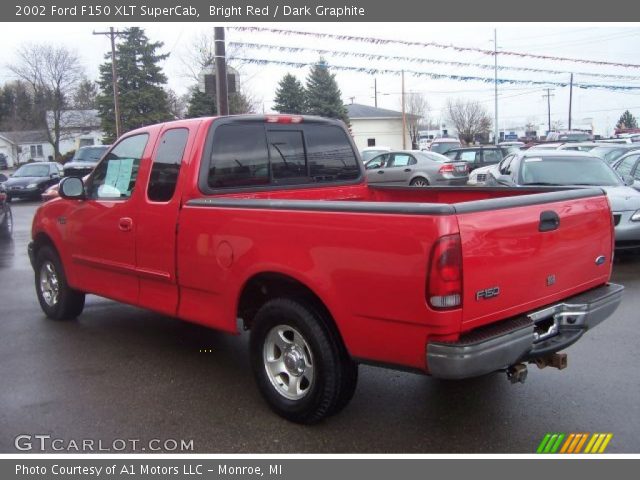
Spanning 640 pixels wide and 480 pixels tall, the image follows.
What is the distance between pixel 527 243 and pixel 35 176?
81.7 ft

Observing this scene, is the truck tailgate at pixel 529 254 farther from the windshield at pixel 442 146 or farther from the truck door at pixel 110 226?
the windshield at pixel 442 146

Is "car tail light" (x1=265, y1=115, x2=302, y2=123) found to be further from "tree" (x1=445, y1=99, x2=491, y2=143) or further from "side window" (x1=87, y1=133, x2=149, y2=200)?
"tree" (x1=445, y1=99, x2=491, y2=143)

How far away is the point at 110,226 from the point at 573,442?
3894 mm

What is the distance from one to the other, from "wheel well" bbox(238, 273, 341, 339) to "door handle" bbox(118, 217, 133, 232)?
137 cm

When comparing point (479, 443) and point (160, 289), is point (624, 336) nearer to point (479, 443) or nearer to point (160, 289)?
point (479, 443)

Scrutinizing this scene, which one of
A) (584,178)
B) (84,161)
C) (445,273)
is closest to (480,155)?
(584,178)

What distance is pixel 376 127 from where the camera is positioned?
61031mm

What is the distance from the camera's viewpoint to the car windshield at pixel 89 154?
82.5 feet

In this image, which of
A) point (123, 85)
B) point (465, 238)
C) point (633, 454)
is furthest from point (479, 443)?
point (123, 85)

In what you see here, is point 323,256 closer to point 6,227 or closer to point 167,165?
point 167,165

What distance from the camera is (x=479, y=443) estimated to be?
3.62 m

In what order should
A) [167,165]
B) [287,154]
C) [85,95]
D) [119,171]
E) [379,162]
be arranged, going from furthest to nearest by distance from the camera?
[85,95] < [379,162] < [119,171] < [287,154] < [167,165]

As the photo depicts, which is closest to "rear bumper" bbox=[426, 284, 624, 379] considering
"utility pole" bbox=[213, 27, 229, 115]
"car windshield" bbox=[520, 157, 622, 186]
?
"car windshield" bbox=[520, 157, 622, 186]

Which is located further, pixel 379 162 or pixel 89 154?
pixel 89 154
